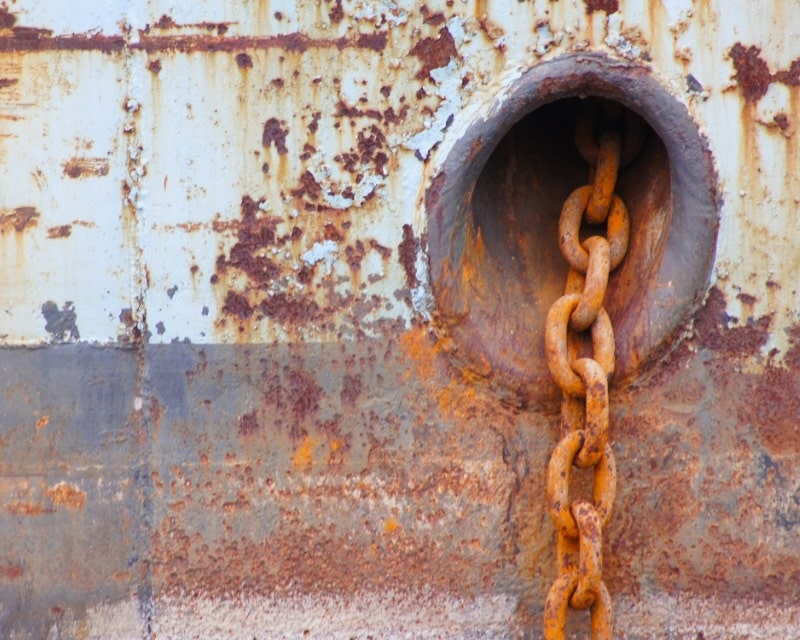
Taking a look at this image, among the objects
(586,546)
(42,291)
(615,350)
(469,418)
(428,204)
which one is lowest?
(586,546)

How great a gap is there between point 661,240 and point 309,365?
761 mm

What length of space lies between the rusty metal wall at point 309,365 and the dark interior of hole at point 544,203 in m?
0.17

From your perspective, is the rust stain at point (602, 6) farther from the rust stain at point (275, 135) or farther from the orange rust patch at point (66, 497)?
the orange rust patch at point (66, 497)

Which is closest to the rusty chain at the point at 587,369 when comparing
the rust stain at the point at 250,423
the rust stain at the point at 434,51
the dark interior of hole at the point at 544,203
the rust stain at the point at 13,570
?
the dark interior of hole at the point at 544,203

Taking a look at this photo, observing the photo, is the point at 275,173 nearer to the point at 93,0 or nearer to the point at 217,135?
the point at 217,135

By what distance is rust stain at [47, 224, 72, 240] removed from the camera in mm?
1948

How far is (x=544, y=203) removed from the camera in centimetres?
218

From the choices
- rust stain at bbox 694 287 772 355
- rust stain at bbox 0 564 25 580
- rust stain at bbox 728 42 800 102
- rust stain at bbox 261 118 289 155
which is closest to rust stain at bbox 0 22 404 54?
rust stain at bbox 261 118 289 155

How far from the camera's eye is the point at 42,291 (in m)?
1.95

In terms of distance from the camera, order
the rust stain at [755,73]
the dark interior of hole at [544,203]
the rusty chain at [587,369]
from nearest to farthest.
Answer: the rusty chain at [587,369]
the rust stain at [755,73]
the dark interior of hole at [544,203]

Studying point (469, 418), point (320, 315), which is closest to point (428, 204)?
point (320, 315)

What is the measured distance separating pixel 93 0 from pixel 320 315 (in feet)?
2.50

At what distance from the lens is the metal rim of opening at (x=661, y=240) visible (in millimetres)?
1889

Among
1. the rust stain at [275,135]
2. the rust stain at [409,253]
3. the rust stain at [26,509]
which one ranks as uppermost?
the rust stain at [275,135]
